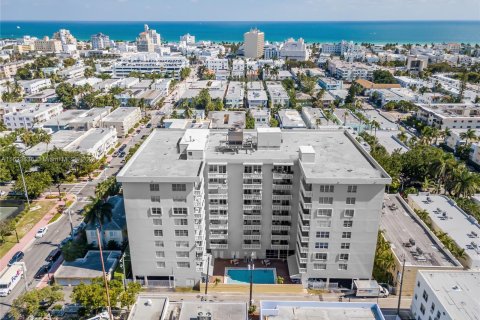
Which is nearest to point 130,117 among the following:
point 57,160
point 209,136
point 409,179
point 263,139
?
point 57,160

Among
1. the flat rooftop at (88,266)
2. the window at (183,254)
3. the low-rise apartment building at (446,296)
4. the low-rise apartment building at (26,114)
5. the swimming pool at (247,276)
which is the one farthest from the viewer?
the low-rise apartment building at (26,114)

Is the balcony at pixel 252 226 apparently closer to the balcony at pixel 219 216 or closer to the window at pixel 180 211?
the balcony at pixel 219 216

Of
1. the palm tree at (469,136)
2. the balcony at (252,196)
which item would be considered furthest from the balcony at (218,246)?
the palm tree at (469,136)

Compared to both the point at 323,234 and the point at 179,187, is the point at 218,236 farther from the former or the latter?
the point at 323,234

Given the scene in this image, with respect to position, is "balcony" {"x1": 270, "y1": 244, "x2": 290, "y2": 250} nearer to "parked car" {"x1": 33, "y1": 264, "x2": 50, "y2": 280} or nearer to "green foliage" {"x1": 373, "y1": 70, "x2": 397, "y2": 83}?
"parked car" {"x1": 33, "y1": 264, "x2": 50, "y2": 280}

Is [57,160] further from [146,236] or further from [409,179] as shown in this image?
[409,179]

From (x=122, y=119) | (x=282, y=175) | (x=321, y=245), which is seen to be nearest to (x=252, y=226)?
(x=282, y=175)
